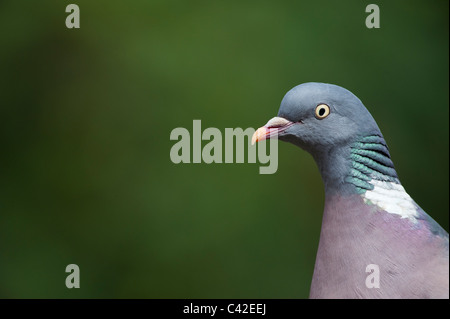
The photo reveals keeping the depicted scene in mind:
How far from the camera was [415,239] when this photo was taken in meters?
1.60

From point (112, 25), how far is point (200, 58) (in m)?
0.51

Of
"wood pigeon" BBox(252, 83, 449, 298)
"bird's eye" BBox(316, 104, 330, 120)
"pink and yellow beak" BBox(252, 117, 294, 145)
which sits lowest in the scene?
"wood pigeon" BBox(252, 83, 449, 298)

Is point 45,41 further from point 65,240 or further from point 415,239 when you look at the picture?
point 415,239

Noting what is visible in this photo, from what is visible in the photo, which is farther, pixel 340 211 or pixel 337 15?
pixel 337 15

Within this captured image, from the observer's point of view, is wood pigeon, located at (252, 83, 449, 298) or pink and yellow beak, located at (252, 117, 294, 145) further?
pink and yellow beak, located at (252, 117, 294, 145)

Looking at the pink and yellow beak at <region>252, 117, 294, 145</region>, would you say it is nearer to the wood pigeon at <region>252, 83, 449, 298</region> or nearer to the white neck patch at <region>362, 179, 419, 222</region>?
the wood pigeon at <region>252, 83, 449, 298</region>

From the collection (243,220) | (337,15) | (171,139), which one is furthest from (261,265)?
(337,15)

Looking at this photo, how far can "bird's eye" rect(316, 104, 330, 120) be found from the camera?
1.66 meters

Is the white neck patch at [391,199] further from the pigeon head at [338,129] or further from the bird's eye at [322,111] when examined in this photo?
the bird's eye at [322,111]

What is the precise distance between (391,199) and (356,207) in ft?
0.30

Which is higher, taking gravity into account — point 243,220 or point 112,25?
point 112,25

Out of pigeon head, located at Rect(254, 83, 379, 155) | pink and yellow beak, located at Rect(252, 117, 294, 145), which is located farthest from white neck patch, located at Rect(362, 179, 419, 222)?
pink and yellow beak, located at Rect(252, 117, 294, 145)

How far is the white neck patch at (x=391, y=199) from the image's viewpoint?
1632mm

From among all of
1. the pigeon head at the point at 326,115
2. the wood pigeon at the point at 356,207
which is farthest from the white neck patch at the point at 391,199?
the pigeon head at the point at 326,115
